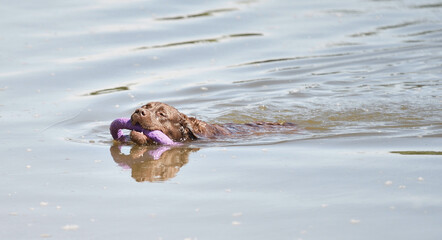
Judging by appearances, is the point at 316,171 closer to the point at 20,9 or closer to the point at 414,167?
the point at 414,167

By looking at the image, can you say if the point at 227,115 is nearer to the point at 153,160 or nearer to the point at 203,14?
the point at 153,160

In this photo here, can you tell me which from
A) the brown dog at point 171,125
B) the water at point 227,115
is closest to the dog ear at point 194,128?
the brown dog at point 171,125

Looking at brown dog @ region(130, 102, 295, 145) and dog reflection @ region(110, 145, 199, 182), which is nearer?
dog reflection @ region(110, 145, 199, 182)

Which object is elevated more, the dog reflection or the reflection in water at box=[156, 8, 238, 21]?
the reflection in water at box=[156, 8, 238, 21]

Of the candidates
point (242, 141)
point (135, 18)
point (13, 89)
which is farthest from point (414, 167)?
point (135, 18)

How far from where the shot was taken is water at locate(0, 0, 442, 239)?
25.0ft

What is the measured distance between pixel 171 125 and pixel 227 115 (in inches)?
96.8

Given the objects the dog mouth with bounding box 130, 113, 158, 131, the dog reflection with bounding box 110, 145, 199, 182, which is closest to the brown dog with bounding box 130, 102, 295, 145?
the dog mouth with bounding box 130, 113, 158, 131

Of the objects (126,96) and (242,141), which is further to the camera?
(126,96)

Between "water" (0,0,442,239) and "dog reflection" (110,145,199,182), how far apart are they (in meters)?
0.04

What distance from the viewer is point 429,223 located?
7.21m

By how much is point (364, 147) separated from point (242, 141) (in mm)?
1768

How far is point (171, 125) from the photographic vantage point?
11.2 metres

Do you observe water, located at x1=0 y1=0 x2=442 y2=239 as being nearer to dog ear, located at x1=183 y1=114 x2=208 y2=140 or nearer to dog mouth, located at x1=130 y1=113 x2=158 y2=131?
dog mouth, located at x1=130 y1=113 x2=158 y2=131
